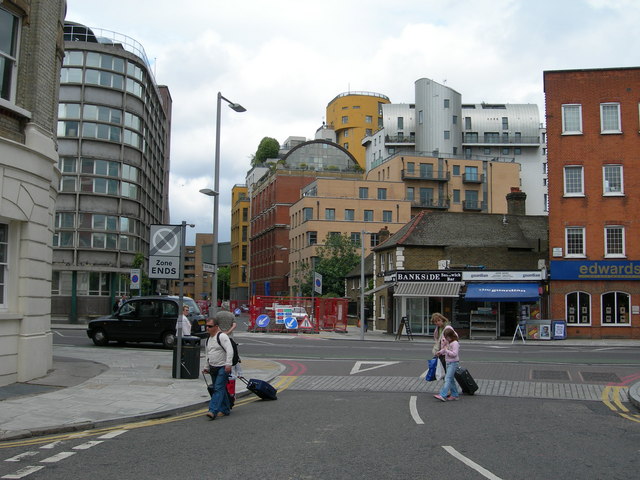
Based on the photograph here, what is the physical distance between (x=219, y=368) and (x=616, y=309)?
31.1 meters

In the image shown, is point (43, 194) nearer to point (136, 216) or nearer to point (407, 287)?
point (407, 287)

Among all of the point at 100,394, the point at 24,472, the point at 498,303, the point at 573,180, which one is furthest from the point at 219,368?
the point at 573,180

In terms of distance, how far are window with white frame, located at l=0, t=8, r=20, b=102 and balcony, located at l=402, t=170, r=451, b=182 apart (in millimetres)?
71737

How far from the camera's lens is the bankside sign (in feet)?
48.0

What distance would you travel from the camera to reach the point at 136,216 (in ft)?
185

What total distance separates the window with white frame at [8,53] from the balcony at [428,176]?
235 feet

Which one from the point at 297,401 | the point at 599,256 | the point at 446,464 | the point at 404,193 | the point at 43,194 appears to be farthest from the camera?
the point at 404,193

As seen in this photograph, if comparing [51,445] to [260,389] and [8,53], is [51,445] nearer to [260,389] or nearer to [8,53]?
[260,389]

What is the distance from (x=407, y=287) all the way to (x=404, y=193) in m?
42.6

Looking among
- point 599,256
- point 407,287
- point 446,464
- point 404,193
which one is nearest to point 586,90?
point 599,256

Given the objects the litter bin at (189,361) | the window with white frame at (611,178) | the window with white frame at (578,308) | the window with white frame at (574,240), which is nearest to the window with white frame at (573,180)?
the window with white frame at (611,178)

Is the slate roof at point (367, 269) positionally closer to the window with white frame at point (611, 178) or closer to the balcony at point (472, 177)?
the window with white frame at point (611, 178)

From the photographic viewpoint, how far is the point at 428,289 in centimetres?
3734

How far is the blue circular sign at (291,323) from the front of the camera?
3672cm
